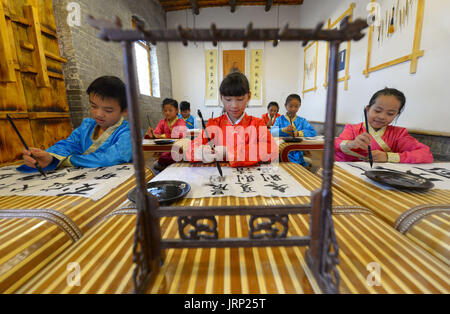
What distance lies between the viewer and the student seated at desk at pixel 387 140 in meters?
1.34

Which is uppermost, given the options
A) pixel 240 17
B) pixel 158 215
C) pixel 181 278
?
pixel 240 17

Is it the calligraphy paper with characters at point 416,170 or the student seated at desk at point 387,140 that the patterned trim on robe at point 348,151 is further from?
the calligraphy paper with characters at point 416,170

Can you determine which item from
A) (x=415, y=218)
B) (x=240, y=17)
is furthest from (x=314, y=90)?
(x=415, y=218)

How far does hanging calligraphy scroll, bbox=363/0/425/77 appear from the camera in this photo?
2127 millimetres

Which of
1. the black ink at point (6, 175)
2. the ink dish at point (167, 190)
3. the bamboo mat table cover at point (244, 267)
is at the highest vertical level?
the black ink at point (6, 175)

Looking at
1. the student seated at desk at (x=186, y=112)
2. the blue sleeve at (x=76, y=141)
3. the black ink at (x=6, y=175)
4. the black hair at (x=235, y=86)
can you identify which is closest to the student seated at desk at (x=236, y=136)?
the black hair at (x=235, y=86)

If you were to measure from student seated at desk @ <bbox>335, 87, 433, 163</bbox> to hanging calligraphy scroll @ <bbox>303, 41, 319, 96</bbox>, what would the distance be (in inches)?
161

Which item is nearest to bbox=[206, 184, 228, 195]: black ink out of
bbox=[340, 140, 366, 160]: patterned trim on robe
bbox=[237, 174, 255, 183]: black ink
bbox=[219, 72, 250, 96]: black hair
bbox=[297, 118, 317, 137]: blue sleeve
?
bbox=[237, 174, 255, 183]: black ink

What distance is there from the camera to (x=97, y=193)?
86 cm

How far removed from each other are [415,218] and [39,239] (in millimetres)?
1159

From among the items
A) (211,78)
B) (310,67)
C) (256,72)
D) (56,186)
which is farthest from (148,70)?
(56,186)

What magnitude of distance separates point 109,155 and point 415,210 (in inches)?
62.9

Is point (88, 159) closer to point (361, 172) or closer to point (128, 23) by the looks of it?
point (361, 172)

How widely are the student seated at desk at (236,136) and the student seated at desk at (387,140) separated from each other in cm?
65
